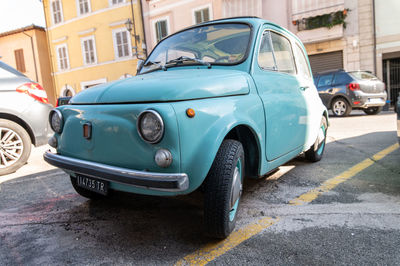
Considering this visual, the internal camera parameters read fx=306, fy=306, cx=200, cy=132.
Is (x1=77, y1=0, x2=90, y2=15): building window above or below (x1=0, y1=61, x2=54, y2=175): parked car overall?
above

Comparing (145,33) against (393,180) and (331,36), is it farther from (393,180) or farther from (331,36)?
(393,180)

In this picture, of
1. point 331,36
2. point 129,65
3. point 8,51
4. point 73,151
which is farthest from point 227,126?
point 8,51

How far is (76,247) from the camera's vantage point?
2176 millimetres

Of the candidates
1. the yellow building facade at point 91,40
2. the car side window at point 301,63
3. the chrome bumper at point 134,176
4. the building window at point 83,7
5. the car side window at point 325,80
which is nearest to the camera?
the chrome bumper at point 134,176

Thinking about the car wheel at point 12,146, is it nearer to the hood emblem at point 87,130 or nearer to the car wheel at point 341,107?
the hood emblem at point 87,130

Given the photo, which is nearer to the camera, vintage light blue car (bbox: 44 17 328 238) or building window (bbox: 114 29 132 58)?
vintage light blue car (bbox: 44 17 328 238)

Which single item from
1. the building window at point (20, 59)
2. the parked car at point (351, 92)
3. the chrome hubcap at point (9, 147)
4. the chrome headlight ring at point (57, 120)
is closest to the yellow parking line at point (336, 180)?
the chrome headlight ring at point (57, 120)

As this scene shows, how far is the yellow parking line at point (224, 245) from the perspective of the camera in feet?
6.34

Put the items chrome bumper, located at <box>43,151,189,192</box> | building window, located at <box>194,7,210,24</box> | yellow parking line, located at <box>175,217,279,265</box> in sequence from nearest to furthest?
chrome bumper, located at <box>43,151,189,192</box> → yellow parking line, located at <box>175,217,279,265</box> → building window, located at <box>194,7,210,24</box>

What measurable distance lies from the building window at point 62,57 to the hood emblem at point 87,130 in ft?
72.9

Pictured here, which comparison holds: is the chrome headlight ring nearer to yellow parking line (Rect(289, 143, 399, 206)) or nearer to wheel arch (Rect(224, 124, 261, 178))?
wheel arch (Rect(224, 124, 261, 178))

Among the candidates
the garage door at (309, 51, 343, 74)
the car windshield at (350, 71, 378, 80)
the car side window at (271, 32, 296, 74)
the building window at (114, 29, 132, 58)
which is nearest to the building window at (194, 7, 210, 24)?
the building window at (114, 29, 132, 58)

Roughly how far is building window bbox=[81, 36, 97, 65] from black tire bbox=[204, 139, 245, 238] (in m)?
20.6

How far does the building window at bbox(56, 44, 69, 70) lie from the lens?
22.0m
